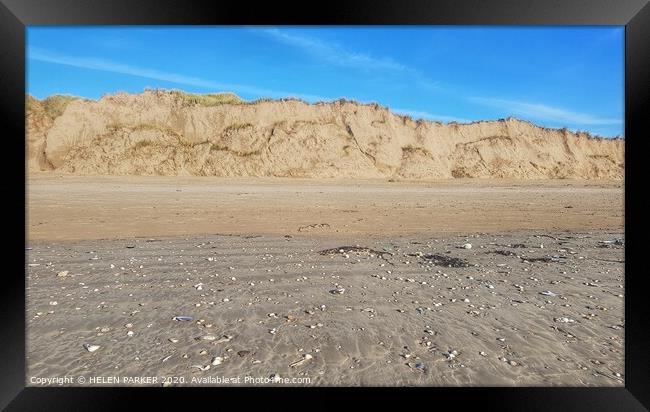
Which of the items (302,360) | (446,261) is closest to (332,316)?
(302,360)

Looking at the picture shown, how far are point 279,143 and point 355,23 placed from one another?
150ft

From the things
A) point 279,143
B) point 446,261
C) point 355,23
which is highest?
point 279,143

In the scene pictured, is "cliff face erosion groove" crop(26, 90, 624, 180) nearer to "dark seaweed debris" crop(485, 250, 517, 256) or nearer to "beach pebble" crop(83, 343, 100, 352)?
"dark seaweed debris" crop(485, 250, 517, 256)

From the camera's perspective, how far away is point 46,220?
11.1m

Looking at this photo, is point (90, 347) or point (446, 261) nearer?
point (90, 347)

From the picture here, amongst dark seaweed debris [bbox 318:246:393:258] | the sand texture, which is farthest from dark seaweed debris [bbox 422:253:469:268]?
dark seaweed debris [bbox 318:246:393:258]

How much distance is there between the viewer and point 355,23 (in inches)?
95.3

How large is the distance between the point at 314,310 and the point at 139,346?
1847 millimetres

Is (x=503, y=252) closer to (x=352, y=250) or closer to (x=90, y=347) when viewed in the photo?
(x=352, y=250)

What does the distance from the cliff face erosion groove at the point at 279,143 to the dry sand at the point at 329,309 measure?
3804 centimetres

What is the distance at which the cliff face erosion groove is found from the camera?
43.5 m

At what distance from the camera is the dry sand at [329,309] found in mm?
2738

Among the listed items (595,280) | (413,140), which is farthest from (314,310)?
(413,140)

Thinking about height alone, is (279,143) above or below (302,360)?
above
